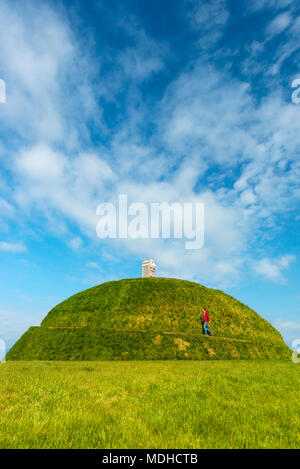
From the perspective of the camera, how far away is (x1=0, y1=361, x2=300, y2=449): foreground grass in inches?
159

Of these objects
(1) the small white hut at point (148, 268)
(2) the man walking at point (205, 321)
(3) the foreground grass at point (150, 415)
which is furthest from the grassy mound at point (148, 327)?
(3) the foreground grass at point (150, 415)

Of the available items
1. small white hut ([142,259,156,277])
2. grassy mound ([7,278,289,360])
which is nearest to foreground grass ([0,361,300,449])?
grassy mound ([7,278,289,360])

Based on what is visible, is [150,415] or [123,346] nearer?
[150,415]

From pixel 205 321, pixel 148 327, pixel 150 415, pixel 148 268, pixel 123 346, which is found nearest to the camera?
pixel 150 415

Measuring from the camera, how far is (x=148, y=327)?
27547mm

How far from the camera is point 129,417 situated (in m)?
4.97

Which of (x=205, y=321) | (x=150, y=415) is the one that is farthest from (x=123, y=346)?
(x=150, y=415)

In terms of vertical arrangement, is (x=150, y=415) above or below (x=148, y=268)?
below

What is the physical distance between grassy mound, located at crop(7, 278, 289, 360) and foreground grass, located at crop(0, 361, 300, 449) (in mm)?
15848

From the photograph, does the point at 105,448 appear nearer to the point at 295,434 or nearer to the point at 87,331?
the point at 295,434

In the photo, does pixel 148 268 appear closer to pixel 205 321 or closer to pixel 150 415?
pixel 205 321

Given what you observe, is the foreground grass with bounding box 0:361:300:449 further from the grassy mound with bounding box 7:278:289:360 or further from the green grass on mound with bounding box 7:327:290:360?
the grassy mound with bounding box 7:278:289:360

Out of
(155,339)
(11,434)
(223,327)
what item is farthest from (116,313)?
(11,434)

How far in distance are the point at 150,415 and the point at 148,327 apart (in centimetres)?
2327
